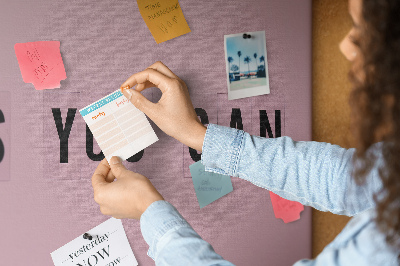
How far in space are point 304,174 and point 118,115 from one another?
1.37ft

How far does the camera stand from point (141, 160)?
2.77ft

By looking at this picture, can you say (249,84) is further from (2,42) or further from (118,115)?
(2,42)

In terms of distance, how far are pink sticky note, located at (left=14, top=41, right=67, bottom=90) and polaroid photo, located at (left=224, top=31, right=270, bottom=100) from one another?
0.40 meters

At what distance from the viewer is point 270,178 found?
0.71 m

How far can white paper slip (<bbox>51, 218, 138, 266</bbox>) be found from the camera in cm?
82

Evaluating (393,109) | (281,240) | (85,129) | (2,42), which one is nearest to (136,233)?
(85,129)

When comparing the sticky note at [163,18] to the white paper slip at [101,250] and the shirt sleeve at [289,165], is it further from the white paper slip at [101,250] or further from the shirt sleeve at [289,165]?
the white paper slip at [101,250]

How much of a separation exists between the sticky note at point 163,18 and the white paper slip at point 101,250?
467mm

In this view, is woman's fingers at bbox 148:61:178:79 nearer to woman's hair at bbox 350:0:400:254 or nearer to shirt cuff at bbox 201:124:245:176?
shirt cuff at bbox 201:124:245:176

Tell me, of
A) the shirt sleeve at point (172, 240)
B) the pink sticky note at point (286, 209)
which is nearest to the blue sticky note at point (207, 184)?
the pink sticky note at point (286, 209)

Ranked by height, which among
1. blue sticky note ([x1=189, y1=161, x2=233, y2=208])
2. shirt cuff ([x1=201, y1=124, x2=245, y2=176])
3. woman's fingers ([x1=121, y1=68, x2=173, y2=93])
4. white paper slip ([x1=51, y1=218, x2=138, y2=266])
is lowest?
white paper slip ([x1=51, y1=218, x2=138, y2=266])

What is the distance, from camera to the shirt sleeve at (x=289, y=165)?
672 mm

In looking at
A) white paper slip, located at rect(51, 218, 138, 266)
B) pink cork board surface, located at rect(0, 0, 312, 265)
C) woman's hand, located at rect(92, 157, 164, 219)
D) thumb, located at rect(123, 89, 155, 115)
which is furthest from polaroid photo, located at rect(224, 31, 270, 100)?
white paper slip, located at rect(51, 218, 138, 266)

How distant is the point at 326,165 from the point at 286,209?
28 centimetres
